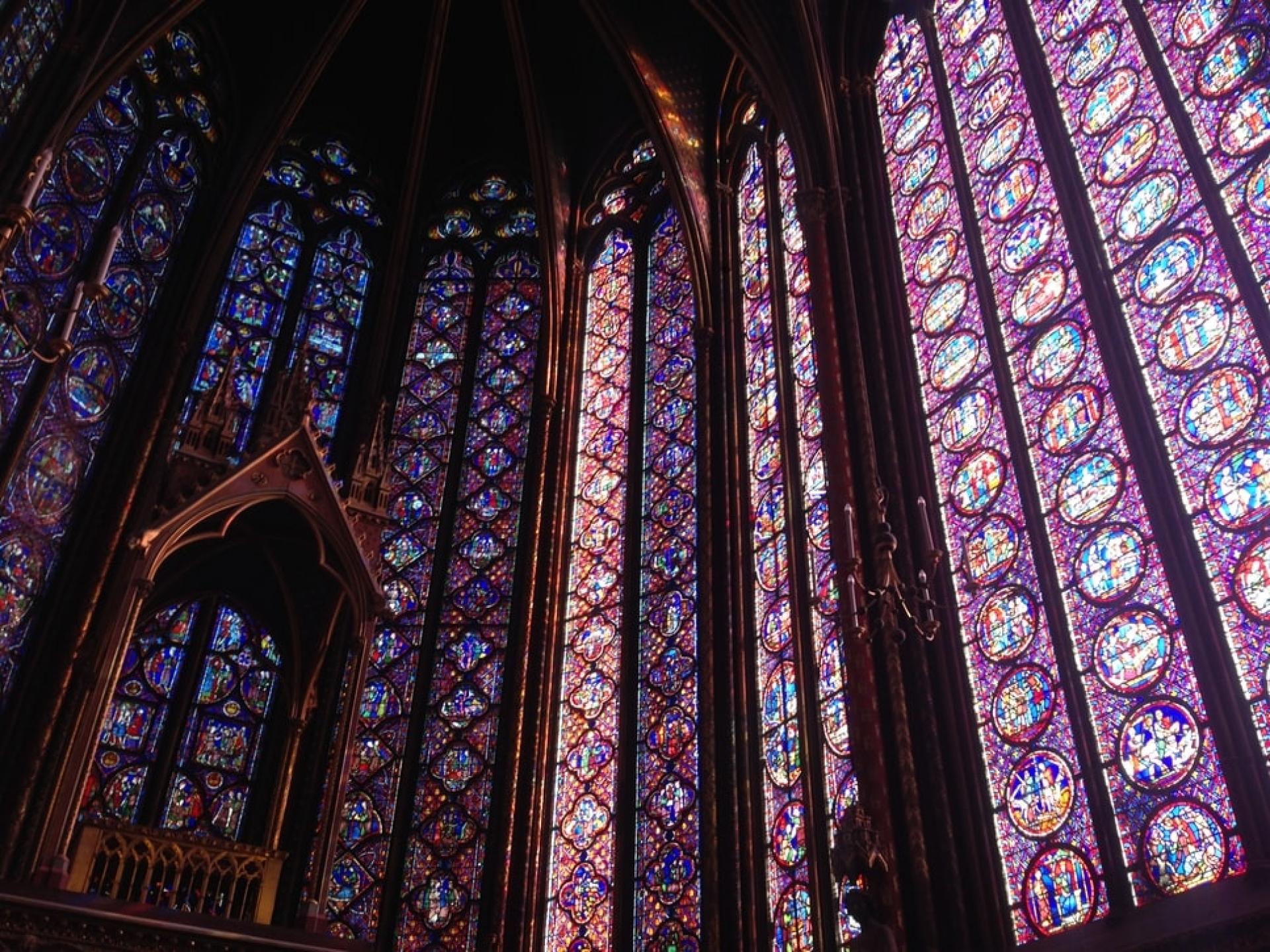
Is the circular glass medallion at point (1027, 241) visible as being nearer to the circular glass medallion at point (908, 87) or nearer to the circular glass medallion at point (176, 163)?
the circular glass medallion at point (908, 87)

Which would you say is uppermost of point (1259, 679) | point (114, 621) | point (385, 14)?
point (385, 14)

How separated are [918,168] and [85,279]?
7236 mm

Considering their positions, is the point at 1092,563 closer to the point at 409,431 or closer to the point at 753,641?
the point at 753,641

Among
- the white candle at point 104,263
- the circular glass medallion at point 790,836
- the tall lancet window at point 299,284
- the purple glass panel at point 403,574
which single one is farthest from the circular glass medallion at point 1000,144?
the tall lancet window at point 299,284

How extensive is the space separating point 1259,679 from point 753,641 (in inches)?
191

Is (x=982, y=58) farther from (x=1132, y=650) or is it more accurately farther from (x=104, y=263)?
(x=104, y=263)

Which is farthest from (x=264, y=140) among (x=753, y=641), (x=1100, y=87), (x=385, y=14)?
(x=1100, y=87)

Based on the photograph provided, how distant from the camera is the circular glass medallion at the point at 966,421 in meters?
9.76

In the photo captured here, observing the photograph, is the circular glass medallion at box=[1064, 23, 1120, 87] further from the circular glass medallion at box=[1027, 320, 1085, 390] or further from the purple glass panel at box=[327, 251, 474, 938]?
the purple glass panel at box=[327, 251, 474, 938]

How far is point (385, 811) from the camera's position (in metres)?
12.2

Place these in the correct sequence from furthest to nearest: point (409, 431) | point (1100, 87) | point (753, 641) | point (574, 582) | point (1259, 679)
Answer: point (409, 431), point (574, 582), point (753, 641), point (1100, 87), point (1259, 679)

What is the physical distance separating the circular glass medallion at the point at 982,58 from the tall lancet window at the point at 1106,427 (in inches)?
3.9

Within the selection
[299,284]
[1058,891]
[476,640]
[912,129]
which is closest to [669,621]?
[476,640]

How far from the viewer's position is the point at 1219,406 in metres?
7.97
